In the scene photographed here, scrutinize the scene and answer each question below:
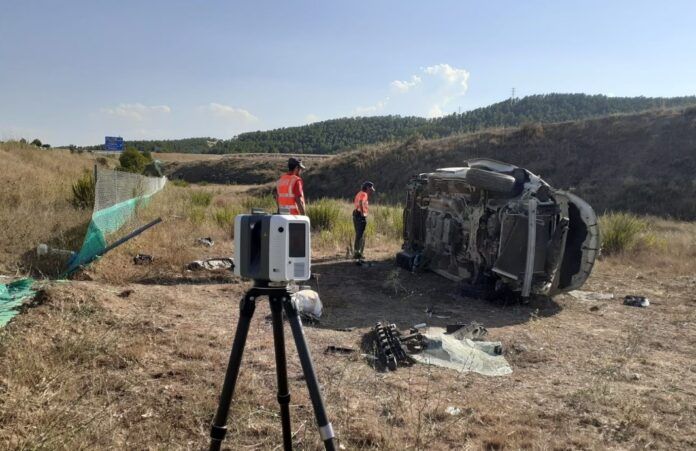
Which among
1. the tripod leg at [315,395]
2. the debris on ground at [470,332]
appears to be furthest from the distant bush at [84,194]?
the tripod leg at [315,395]

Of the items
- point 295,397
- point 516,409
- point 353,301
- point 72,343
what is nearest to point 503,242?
point 353,301

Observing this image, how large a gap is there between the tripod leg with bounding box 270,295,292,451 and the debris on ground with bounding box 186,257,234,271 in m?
5.92

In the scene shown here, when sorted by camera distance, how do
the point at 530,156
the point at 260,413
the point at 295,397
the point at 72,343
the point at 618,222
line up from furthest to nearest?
the point at 530,156 < the point at 618,222 < the point at 72,343 < the point at 295,397 < the point at 260,413

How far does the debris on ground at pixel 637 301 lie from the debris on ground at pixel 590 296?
0.97 ft

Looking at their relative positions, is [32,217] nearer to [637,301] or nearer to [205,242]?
[205,242]

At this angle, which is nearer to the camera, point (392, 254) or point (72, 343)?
point (72, 343)

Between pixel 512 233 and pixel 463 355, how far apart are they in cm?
247

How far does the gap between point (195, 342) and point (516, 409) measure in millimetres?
2751

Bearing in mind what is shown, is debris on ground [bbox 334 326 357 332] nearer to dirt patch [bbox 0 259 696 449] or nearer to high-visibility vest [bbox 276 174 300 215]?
dirt patch [bbox 0 259 696 449]

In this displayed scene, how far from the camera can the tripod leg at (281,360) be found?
240 centimetres

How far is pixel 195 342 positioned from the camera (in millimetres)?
4711

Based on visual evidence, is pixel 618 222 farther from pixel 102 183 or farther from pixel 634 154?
pixel 634 154

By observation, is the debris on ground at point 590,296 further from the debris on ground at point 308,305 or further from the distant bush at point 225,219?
the distant bush at point 225,219

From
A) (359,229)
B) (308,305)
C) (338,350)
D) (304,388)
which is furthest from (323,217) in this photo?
(304,388)
